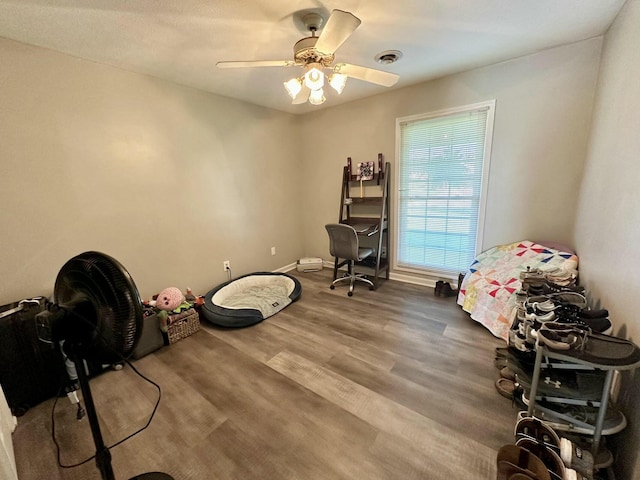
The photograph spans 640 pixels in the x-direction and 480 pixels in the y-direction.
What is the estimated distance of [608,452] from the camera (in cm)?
113

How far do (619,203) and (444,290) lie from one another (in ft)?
5.64

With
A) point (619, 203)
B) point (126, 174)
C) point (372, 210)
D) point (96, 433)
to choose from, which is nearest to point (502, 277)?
point (619, 203)

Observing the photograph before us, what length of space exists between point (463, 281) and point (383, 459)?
1.86 metres

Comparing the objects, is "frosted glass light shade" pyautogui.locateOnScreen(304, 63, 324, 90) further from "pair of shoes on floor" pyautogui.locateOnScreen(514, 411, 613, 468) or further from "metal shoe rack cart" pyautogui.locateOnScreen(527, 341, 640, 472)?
"pair of shoes on floor" pyautogui.locateOnScreen(514, 411, 613, 468)

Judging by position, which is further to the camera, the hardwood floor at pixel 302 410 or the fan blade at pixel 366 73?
the fan blade at pixel 366 73

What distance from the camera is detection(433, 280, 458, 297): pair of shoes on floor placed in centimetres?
292

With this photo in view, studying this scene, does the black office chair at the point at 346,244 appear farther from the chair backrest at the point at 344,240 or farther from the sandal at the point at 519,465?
the sandal at the point at 519,465

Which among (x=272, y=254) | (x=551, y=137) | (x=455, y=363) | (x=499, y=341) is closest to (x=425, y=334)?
(x=455, y=363)

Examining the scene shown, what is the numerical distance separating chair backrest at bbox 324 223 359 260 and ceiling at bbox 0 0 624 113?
1574 mm

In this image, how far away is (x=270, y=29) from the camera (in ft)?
5.65

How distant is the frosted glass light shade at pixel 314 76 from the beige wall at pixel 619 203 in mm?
1702

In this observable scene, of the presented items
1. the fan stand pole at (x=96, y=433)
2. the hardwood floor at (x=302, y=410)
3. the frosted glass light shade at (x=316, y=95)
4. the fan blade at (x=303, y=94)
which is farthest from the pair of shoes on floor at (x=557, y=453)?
the fan blade at (x=303, y=94)

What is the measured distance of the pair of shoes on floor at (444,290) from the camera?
9.58ft

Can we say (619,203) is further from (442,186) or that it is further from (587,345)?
(442,186)
